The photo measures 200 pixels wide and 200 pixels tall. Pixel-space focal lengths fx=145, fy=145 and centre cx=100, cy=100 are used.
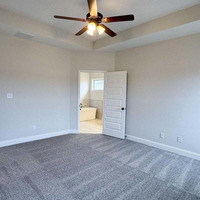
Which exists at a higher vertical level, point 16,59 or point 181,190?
point 16,59

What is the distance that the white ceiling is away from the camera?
2.57m

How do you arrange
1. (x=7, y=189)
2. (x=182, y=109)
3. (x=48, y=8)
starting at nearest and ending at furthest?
(x=7, y=189) → (x=48, y=8) → (x=182, y=109)

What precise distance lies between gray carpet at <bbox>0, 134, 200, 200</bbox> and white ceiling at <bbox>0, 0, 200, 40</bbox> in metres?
2.98

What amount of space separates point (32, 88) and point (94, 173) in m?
2.77

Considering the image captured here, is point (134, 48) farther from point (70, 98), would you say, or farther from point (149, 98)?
point (70, 98)

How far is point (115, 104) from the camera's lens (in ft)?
14.8

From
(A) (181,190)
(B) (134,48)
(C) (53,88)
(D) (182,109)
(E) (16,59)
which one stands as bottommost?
(A) (181,190)

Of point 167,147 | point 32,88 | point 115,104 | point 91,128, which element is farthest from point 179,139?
point 32,88

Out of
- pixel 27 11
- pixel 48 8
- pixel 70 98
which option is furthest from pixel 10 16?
pixel 70 98

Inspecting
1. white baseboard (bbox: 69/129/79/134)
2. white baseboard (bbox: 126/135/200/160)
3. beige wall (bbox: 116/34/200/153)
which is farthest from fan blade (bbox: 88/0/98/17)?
white baseboard (bbox: 69/129/79/134)

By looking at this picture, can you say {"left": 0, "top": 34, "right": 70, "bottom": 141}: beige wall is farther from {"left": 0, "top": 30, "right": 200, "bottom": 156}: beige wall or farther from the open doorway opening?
the open doorway opening

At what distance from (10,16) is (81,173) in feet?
11.0

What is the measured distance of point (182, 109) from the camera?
3.35m

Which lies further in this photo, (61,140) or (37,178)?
(61,140)
